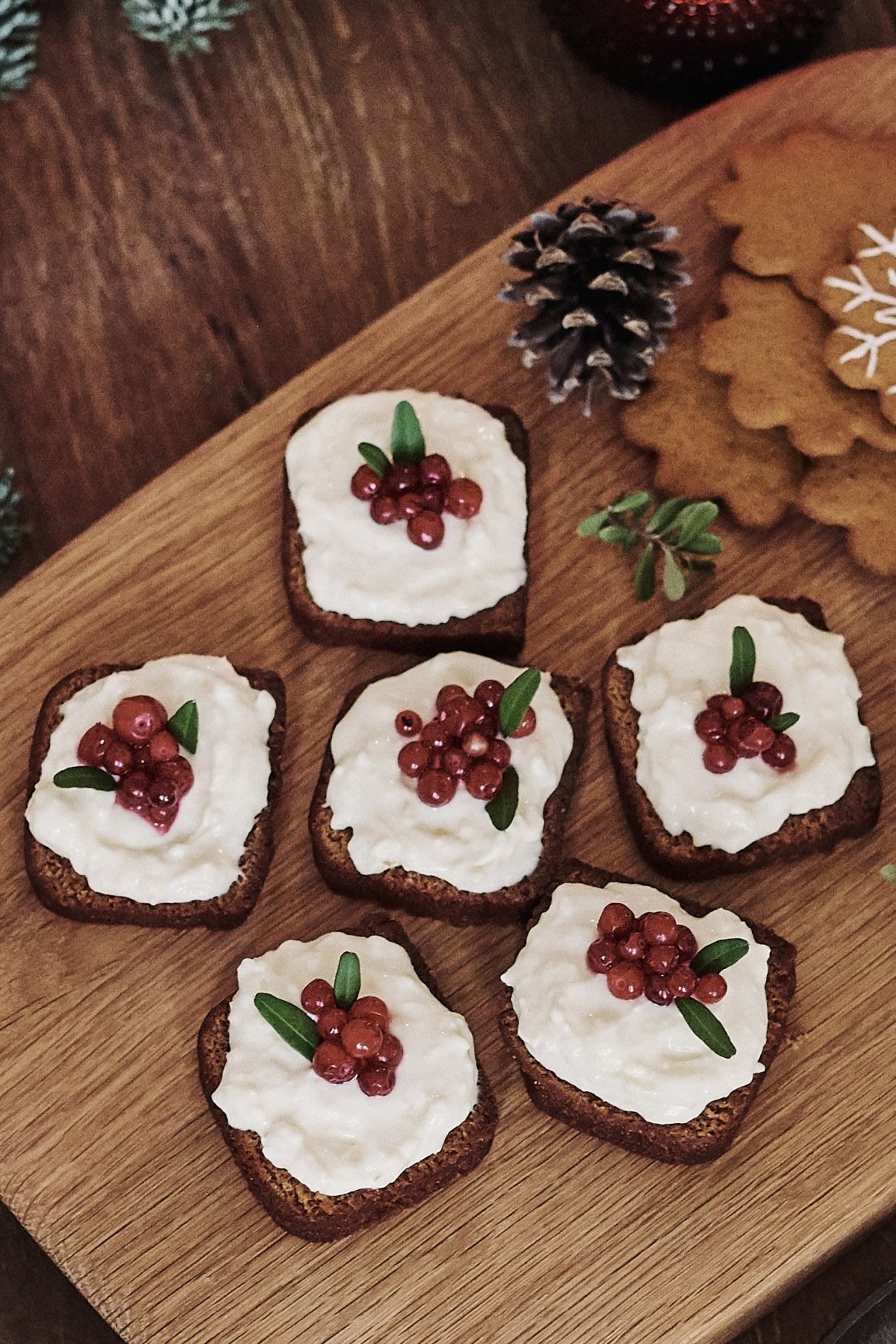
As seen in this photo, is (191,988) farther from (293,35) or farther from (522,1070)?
(293,35)

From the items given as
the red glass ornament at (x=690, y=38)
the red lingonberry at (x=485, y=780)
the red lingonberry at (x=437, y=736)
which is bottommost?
the red lingonberry at (x=485, y=780)

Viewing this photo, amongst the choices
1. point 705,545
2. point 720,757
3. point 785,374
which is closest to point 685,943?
point 720,757

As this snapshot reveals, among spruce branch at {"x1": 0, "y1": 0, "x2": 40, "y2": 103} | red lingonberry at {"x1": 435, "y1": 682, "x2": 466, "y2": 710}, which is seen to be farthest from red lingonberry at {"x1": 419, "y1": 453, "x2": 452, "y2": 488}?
spruce branch at {"x1": 0, "y1": 0, "x2": 40, "y2": 103}

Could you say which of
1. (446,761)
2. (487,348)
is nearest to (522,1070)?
(446,761)

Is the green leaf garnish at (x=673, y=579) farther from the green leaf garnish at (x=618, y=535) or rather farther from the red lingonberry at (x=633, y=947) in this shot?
the red lingonberry at (x=633, y=947)

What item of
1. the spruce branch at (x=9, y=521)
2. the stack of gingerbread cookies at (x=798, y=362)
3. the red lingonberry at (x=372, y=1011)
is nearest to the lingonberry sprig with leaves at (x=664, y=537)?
the stack of gingerbread cookies at (x=798, y=362)

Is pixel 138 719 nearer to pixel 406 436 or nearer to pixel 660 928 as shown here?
pixel 406 436

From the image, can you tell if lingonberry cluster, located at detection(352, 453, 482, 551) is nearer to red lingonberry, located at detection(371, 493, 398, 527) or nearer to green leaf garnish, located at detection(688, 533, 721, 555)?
red lingonberry, located at detection(371, 493, 398, 527)
